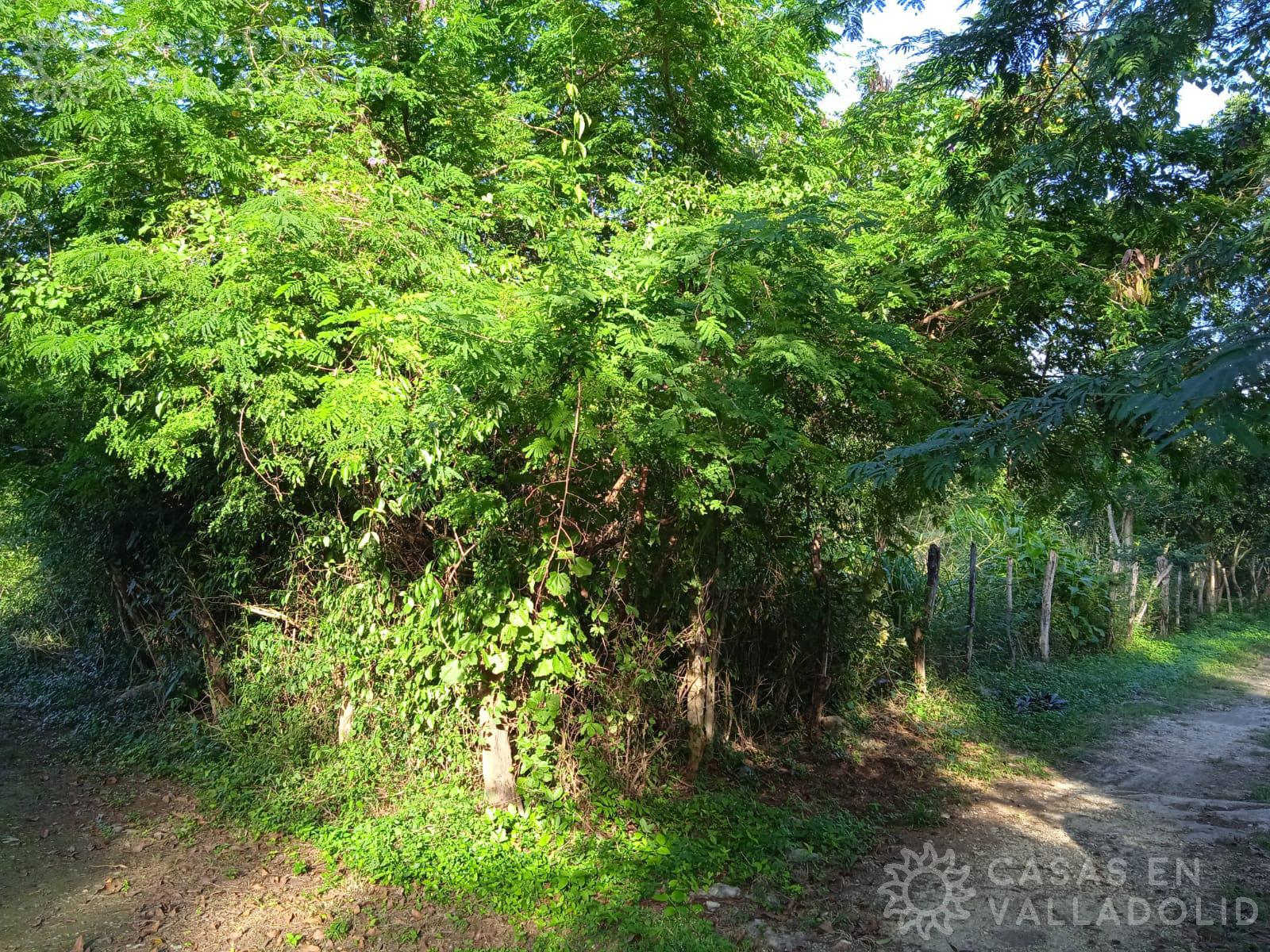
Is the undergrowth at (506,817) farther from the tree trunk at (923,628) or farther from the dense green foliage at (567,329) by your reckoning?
the tree trunk at (923,628)

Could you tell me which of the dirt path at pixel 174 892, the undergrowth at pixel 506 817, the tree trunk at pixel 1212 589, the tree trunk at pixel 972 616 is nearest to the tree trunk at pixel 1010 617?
the tree trunk at pixel 972 616

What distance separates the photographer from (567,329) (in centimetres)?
379

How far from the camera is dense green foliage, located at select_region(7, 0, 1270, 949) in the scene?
4117 millimetres

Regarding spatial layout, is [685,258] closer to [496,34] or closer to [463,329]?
[463,329]

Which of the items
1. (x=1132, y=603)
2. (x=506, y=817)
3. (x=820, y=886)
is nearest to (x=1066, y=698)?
(x=1132, y=603)

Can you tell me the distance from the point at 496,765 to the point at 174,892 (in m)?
1.88

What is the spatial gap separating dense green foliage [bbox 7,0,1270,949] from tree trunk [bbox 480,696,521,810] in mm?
77

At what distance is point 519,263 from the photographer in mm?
5480

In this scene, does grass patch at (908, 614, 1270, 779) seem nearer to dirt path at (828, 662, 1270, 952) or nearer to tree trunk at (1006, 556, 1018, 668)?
tree trunk at (1006, 556, 1018, 668)

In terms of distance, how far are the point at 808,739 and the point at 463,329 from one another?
527cm

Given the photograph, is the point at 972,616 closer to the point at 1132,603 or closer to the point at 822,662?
the point at 822,662

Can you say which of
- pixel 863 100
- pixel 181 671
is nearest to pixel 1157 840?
pixel 863 100

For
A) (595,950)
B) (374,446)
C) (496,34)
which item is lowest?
(595,950)

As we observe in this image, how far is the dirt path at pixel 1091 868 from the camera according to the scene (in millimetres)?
4121
